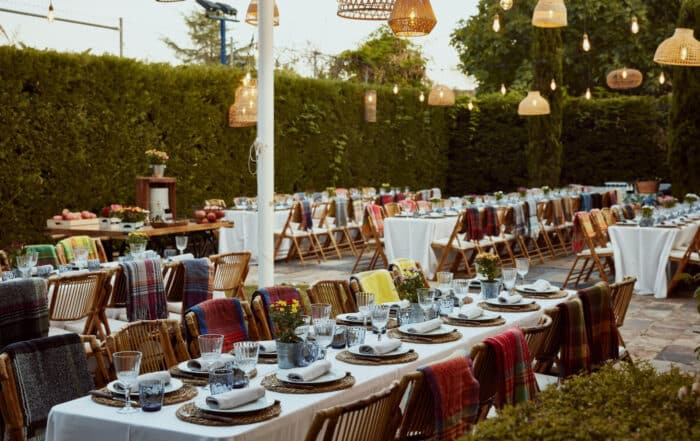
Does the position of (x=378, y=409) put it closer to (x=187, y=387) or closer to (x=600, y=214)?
(x=187, y=387)

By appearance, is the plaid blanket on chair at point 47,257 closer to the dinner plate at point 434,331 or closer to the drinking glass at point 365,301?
the drinking glass at point 365,301

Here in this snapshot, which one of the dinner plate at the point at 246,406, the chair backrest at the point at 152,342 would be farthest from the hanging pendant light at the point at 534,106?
the dinner plate at the point at 246,406

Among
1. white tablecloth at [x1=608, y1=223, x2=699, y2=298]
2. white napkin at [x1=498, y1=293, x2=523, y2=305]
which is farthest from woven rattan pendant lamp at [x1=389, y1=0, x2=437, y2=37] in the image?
white tablecloth at [x1=608, y1=223, x2=699, y2=298]

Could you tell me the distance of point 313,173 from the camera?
1559cm

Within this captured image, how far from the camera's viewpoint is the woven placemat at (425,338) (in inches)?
166

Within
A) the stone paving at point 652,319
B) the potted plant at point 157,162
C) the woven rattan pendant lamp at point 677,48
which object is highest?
the woven rattan pendant lamp at point 677,48

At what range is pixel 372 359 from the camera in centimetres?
382

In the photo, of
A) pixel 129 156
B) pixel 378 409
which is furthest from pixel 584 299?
pixel 129 156

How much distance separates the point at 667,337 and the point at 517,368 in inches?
164

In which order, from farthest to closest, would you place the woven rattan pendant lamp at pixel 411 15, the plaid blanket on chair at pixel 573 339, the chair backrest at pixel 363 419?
the woven rattan pendant lamp at pixel 411 15 → the plaid blanket on chair at pixel 573 339 → the chair backrest at pixel 363 419

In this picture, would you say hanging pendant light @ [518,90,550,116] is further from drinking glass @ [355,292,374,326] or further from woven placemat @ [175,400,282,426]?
woven placemat @ [175,400,282,426]

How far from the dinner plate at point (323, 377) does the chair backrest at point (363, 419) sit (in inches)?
11.4

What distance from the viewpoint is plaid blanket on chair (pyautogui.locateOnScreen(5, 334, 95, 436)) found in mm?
3508

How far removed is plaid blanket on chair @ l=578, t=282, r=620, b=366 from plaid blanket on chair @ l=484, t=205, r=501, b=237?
6.05 metres
